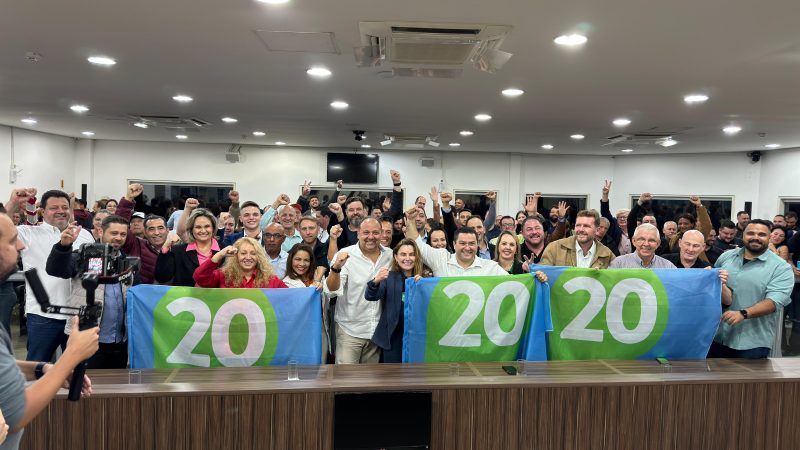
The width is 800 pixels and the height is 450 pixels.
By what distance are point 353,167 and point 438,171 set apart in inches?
82.0

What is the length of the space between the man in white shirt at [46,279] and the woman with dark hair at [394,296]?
1.86 m

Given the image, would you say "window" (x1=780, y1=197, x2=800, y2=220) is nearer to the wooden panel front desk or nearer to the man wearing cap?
the wooden panel front desk

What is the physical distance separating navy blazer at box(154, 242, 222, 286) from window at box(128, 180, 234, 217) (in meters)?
9.10

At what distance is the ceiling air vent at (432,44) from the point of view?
3.62 m

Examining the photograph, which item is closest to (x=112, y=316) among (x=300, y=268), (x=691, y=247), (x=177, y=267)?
(x=177, y=267)

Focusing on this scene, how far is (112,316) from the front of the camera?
3174 millimetres

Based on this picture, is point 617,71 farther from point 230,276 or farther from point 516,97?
point 230,276

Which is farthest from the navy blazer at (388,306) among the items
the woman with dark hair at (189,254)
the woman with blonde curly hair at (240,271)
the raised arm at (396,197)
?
the raised arm at (396,197)

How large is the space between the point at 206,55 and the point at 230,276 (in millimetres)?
2243

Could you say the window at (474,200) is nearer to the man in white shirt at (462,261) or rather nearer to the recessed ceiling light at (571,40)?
the recessed ceiling light at (571,40)

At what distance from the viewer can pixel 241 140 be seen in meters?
11.5

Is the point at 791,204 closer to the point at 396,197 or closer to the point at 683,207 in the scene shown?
the point at 683,207

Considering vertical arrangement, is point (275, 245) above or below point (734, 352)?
above

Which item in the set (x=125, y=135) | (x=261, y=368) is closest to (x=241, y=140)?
(x=125, y=135)
